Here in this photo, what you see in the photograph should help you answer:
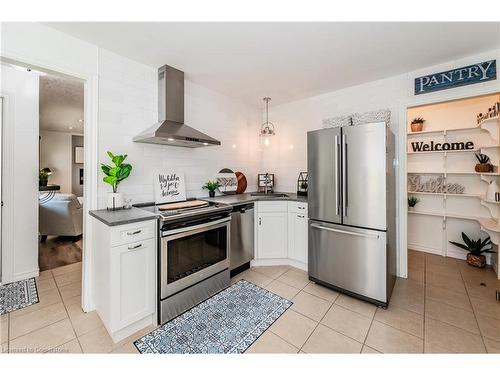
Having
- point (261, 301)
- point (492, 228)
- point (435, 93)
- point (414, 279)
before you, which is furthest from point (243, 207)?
point (492, 228)

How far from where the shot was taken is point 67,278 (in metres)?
2.65

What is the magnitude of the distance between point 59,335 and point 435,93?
432 cm

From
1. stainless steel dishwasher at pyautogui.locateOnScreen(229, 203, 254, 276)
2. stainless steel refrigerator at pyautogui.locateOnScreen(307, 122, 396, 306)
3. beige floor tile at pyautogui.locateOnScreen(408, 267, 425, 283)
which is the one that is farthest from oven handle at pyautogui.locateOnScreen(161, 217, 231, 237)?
beige floor tile at pyautogui.locateOnScreen(408, 267, 425, 283)

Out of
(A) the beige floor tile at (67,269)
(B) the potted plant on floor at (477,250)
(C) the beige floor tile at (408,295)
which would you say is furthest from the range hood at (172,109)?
(B) the potted plant on floor at (477,250)

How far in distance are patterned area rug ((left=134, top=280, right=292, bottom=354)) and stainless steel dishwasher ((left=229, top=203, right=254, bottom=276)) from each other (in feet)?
1.36

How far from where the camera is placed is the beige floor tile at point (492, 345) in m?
1.55

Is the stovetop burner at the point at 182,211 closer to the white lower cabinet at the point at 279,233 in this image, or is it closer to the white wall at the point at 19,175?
the white lower cabinet at the point at 279,233

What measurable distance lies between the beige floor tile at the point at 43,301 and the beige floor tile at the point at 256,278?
6.44 feet

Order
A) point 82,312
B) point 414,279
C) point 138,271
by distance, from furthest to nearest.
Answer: point 414,279 → point 82,312 → point 138,271

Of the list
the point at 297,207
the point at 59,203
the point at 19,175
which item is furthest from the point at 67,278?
the point at 297,207
